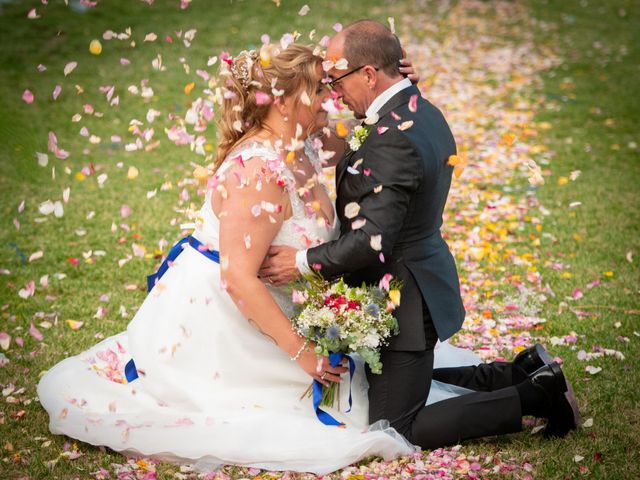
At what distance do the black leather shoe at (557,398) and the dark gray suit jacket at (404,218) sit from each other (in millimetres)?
523

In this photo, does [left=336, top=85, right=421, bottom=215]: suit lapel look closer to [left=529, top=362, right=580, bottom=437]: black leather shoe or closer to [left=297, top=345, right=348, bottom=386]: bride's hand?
[left=297, top=345, right=348, bottom=386]: bride's hand

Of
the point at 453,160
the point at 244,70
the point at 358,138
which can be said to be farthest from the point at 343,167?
the point at 244,70

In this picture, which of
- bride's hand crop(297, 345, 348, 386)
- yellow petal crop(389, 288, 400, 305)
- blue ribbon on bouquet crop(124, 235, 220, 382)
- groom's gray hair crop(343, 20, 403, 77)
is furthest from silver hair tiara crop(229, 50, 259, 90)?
Result: bride's hand crop(297, 345, 348, 386)

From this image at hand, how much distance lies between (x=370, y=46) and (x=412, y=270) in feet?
3.91

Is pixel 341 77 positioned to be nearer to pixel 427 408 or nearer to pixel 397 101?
pixel 397 101

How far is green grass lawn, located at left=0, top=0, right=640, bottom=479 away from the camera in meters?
4.39

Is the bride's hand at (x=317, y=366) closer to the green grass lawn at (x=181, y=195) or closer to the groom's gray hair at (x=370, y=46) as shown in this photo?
the green grass lawn at (x=181, y=195)

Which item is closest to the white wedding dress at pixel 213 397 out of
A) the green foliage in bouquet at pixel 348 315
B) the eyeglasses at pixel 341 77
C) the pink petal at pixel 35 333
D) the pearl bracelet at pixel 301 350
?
the pearl bracelet at pixel 301 350

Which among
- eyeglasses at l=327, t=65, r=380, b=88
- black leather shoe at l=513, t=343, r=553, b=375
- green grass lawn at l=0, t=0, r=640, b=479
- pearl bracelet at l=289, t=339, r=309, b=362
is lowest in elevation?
green grass lawn at l=0, t=0, r=640, b=479

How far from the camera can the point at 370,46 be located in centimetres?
412

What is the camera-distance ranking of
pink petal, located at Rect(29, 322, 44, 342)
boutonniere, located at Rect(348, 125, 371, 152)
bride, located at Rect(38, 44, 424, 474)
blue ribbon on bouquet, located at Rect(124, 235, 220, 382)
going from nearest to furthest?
bride, located at Rect(38, 44, 424, 474), boutonniere, located at Rect(348, 125, 371, 152), blue ribbon on bouquet, located at Rect(124, 235, 220, 382), pink petal, located at Rect(29, 322, 44, 342)

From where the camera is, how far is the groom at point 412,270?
4.06 m

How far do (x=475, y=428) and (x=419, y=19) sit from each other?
50.5 ft

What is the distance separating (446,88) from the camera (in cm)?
1347
